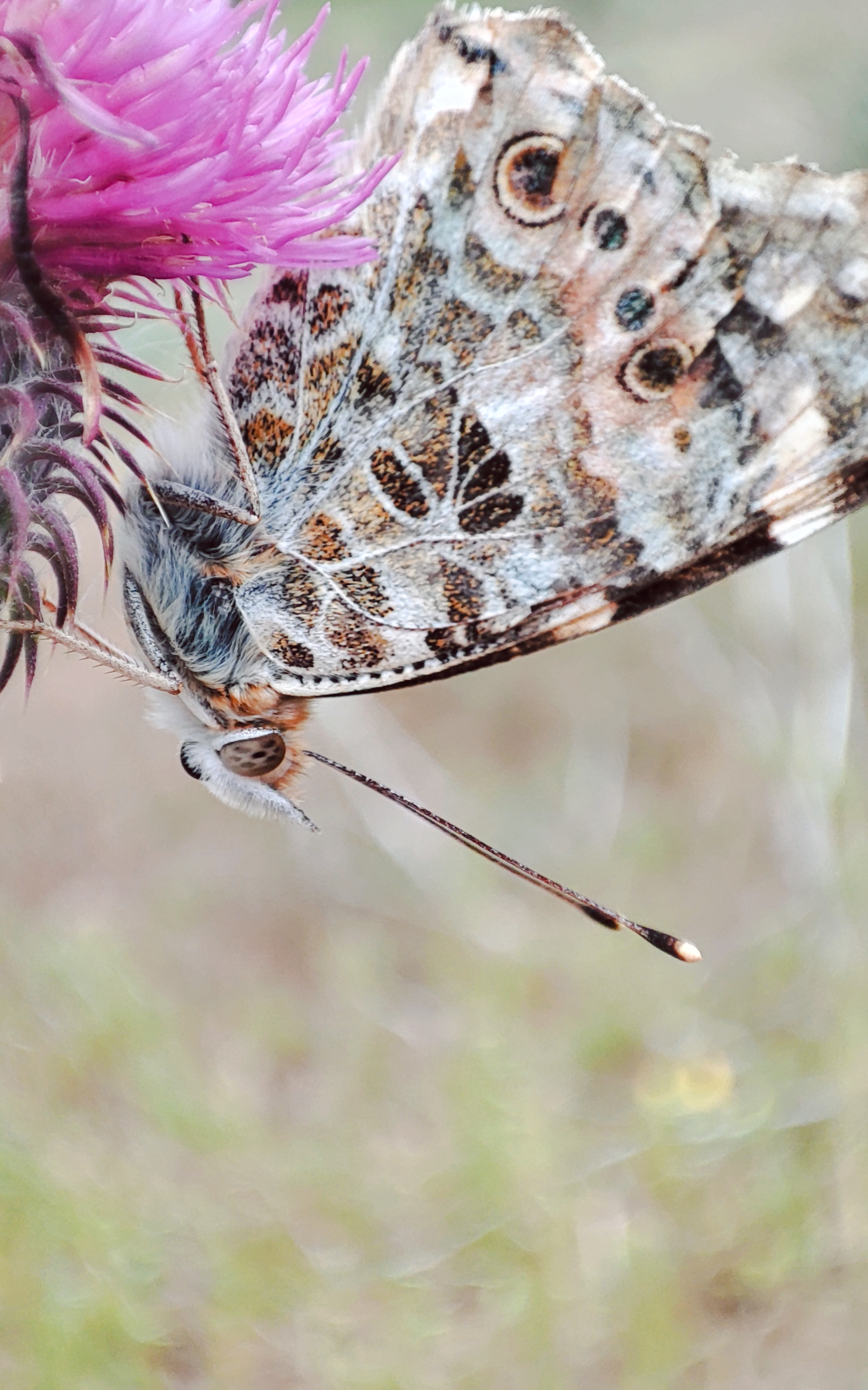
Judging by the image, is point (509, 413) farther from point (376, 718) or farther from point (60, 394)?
point (376, 718)

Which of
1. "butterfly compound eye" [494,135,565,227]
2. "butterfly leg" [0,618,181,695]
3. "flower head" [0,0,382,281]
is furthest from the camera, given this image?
"butterfly compound eye" [494,135,565,227]

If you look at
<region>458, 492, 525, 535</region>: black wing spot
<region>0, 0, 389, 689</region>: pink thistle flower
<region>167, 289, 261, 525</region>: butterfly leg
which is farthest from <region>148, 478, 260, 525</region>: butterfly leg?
<region>458, 492, 525, 535</region>: black wing spot

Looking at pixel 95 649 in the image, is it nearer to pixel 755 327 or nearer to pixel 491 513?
pixel 491 513

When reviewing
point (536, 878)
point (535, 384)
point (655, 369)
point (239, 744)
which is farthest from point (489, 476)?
point (536, 878)

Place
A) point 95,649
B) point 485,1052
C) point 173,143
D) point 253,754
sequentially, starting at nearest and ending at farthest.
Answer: point 173,143 < point 95,649 < point 253,754 < point 485,1052

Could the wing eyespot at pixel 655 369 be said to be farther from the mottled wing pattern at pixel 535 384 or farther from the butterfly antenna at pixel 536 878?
the butterfly antenna at pixel 536 878

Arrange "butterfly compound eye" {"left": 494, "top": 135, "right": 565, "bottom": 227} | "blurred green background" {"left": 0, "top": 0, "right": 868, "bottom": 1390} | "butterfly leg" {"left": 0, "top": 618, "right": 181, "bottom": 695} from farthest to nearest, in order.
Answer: "blurred green background" {"left": 0, "top": 0, "right": 868, "bottom": 1390}
"butterfly compound eye" {"left": 494, "top": 135, "right": 565, "bottom": 227}
"butterfly leg" {"left": 0, "top": 618, "right": 181, "bottom": 695}

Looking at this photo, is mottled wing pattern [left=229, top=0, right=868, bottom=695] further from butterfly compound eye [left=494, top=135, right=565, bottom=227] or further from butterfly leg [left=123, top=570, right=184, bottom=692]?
butterfly leg [left=123, top=570, right=184, bottom=692]

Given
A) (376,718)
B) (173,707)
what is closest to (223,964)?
(376,718)
